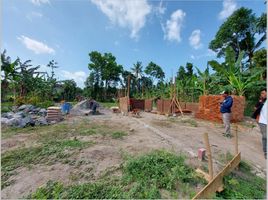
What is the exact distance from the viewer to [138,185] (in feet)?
7.94

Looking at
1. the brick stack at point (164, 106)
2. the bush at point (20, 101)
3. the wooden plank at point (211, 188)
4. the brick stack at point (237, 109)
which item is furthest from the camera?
the bush at point (20, 101)

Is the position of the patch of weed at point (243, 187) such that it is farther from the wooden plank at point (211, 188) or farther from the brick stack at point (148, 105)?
the brick stack at point (148, 105)

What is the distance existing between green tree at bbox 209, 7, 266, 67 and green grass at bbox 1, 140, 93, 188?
1934 centimetres

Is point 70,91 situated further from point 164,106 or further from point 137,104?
point 164,106

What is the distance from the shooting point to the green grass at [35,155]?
3.02 m

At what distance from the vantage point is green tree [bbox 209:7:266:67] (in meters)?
17.5

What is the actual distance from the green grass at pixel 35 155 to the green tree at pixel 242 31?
1934cm

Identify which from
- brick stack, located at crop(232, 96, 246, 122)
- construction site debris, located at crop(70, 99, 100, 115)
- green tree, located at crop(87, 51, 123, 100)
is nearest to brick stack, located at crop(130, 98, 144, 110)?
construction site debris, located at crop(70, 99, 100, 115)

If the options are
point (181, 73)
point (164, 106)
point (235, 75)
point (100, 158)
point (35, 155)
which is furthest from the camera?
point (181, 73)

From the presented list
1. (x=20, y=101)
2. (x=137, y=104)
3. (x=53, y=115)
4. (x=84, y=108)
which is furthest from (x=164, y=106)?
(x=20, y=101)

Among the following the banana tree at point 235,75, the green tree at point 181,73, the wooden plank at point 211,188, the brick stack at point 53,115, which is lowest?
the wooden plank at point 211,188

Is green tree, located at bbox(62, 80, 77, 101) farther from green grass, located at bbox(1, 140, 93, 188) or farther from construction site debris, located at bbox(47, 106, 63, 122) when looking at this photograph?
green grass, located at bbox(1, 140, 93, 188)

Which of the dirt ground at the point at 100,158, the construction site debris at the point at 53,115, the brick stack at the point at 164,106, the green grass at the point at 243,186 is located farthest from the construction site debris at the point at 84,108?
the green grass at the point at 243,186

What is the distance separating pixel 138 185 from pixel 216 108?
25.6 ft
